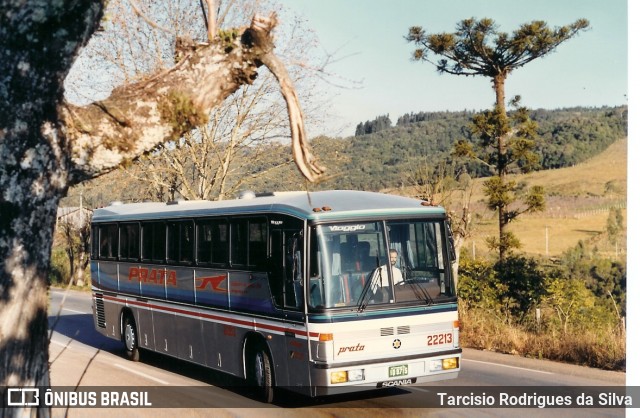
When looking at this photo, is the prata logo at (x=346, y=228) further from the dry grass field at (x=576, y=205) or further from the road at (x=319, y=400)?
the dry grass field at (x=576, y=205)

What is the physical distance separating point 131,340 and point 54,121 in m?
14.1

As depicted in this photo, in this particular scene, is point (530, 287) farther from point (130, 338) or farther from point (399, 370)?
point (399, 370)

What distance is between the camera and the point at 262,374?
12.7 m

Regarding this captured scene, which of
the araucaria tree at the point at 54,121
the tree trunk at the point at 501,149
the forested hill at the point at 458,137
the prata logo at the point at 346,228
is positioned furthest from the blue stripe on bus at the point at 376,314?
the forested hill at the point at 458,137

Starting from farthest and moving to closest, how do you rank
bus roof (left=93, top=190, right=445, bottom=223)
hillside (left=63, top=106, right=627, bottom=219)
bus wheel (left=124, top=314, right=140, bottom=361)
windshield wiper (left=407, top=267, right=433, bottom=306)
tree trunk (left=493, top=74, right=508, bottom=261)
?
hillside (left=63, top=106, right=627, bottom=219) → tree trunk (left=493, top=74, right=508, bottom=261) → bus wheel (left=124, top=314, right=140, bottom=361) → windshield wiper (left=407, top=267, right=433, bottom=306) → bus roof (left=93, top=190, right=445, bottom=223)

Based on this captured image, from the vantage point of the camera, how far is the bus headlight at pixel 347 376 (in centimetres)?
1116

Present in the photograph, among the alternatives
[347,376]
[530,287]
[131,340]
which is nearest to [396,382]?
[347,376]

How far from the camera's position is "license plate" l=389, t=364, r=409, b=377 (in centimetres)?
1149

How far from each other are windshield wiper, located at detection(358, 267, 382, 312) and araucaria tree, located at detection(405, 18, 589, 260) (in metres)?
15.4

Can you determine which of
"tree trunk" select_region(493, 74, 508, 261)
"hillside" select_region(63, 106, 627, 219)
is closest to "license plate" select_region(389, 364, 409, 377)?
"tree trunk" select_region(493, 74, 508, 261)

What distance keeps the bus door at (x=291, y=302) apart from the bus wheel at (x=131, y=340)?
21.8 ft

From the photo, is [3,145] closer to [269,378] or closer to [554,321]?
[269,378]

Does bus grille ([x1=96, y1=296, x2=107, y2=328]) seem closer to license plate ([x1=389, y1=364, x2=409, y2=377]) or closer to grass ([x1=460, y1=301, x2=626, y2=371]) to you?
grass ([x1=460, y1=301, x2=626, y2=371])

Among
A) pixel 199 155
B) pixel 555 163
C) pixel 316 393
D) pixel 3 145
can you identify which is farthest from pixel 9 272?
pixel 555 163
